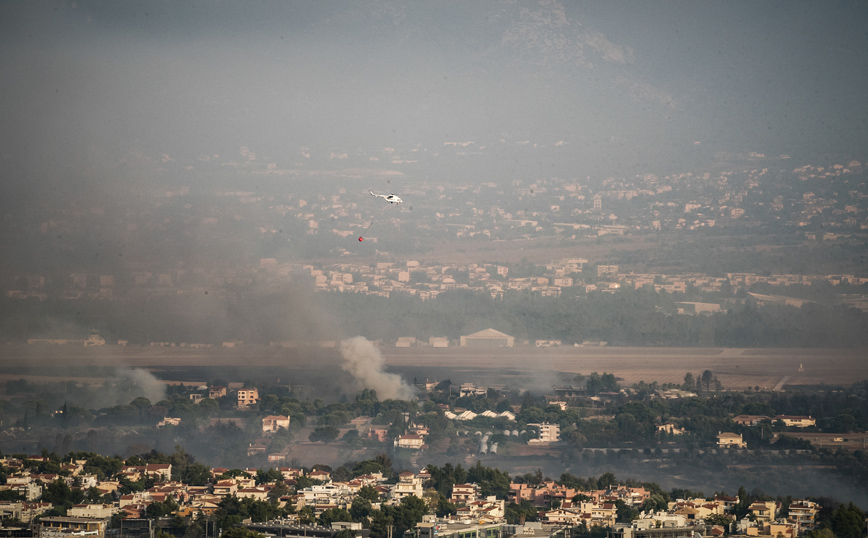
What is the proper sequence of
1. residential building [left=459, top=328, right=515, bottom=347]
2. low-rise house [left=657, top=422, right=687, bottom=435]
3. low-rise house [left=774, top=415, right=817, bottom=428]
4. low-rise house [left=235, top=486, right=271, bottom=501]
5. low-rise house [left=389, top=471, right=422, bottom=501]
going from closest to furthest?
low-rise house [left=235, top=486, right=271, bottom=501]
low-rise house [left=389, top=471, right=422, bottom=501]
low-rise house [left=657, top=422, right=687, bottom=435]
low-rise house [left=774, top=415, right=817, bottom=428]
residential building [left=459, top=328, right=515, bottom=347]

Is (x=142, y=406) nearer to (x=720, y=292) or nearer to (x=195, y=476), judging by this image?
(x=195, y=476)

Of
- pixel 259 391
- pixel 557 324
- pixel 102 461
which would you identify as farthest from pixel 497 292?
pixel 102 461

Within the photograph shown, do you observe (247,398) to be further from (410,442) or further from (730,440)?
(730,440)

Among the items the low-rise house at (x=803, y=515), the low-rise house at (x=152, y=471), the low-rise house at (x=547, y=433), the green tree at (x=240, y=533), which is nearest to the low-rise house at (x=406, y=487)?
the low-rise house at (x=152, y=471)

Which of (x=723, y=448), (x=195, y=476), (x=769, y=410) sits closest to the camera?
(x=195, y=476)

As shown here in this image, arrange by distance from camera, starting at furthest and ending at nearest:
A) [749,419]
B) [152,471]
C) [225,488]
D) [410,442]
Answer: [749,419] < [410,442] < [152,471] < [225,488]

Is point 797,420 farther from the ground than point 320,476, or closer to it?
farther from the ground

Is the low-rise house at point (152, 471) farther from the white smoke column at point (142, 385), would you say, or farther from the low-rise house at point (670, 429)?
the low-rise house at point (670, 429)

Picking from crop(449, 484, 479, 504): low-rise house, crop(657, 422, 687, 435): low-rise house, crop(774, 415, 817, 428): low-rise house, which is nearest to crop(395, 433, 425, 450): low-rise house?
crop(657, 422, 687, 435): low-rise house

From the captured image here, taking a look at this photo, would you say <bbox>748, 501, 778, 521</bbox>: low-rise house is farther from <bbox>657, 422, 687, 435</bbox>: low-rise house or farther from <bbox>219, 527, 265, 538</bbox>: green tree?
<bbox>657, 422, 687, 435</bbox>: low-rise house

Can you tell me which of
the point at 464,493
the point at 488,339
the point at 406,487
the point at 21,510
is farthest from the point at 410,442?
the point at 488,339

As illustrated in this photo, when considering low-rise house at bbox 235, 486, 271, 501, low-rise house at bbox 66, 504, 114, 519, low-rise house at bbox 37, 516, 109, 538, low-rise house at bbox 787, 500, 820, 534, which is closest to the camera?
low-rise house at bbox 37, 516, 109, 538
